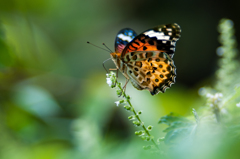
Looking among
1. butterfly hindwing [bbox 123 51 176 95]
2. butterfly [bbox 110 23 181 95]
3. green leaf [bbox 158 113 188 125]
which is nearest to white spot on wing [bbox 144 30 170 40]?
butterfly [bbox 110 23 181 95]

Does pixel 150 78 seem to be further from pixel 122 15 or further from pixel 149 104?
pixel 122 15

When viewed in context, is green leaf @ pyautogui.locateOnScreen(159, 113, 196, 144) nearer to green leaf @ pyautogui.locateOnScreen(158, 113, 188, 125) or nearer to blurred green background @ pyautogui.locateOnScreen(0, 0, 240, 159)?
green leaf @ pyautogui.locateOnScreen(158, 113, 188, 125)

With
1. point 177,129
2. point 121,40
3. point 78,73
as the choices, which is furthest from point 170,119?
A: point 78,73

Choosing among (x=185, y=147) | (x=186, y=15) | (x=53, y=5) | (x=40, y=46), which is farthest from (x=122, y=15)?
(x=185, y=147)

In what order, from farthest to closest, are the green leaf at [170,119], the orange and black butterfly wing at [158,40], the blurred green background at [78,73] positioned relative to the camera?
the blurred green background at [78,73] → the orange and black butterfly wing at [158,40] → the green leaf at [170,119]

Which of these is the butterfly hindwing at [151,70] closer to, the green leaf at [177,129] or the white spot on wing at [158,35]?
the white spot on wing at [158,35]

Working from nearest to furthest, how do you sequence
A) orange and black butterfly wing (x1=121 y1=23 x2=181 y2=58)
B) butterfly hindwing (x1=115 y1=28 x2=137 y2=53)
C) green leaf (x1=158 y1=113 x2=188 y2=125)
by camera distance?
green leaf (x1=158 y1=113 x2=188 y2=125)
orange and black butterfly wing (x1=121 y1=23 x2=181 y2=58)
butterfly hindwing (x1=115 y1=28 x2=137 y2=53)

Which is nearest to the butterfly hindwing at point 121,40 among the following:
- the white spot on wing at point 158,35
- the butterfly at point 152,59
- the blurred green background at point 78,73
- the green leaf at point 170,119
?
the butterfly at point 152,59
